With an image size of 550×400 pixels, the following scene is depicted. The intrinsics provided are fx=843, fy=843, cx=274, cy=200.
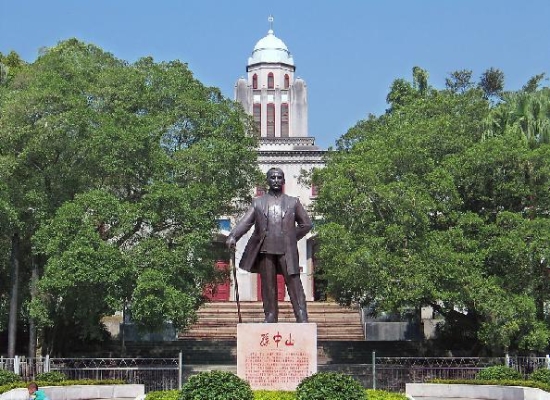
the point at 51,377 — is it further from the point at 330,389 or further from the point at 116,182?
the point at 330,389

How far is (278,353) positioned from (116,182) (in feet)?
39.4

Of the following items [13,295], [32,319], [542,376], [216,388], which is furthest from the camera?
[13,295]

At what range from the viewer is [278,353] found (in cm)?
1455

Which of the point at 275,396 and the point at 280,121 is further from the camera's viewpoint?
the point at 280,121

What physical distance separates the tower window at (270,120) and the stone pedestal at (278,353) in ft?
107

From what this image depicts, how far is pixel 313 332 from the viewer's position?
14.6 metres

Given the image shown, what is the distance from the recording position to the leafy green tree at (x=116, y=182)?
22781 millimetres

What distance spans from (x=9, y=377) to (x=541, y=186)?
15709 mm

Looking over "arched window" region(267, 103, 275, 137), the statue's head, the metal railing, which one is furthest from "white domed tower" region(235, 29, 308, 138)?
the statue's head

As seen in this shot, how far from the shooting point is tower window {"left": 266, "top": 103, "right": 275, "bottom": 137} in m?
46.8

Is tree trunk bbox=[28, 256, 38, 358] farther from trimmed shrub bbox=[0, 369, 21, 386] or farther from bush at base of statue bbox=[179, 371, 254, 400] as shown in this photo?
bush at base of statue bbox=[179, 371, 254, 400]

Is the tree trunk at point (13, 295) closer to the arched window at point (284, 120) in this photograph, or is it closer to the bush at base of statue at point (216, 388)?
the bush at base of statue at point (216, 388)

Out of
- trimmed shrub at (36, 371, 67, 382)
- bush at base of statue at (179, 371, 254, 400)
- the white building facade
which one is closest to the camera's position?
bush at base of statue at (179, 371, 254, 400)

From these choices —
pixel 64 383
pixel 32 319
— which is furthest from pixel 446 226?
pixel 32 319
